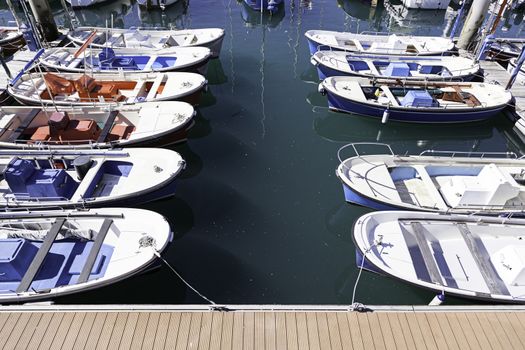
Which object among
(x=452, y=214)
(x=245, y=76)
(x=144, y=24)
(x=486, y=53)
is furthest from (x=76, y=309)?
(x=144, y=24)

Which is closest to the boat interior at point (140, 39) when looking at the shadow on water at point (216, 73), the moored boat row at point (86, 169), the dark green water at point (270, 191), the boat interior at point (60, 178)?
the shadow on water at point (216, 73)

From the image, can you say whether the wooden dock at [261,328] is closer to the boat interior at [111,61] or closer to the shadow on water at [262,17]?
the boat interior at [111,61]

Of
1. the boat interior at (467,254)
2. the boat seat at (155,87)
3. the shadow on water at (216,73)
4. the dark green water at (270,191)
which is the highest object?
the boat seat at (155,87)

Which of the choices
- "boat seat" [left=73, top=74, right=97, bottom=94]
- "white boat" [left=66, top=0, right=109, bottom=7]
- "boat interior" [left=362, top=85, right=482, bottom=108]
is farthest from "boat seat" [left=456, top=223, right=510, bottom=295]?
"white boat" [left=66, top=0, right=109, bottom=7]

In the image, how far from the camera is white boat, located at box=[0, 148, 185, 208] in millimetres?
13883

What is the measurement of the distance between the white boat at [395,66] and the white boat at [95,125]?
1114cm

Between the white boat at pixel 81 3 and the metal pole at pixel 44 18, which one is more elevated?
the metal pole at pixel 44 18

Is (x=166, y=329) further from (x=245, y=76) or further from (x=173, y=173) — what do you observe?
(x=245, y=76)

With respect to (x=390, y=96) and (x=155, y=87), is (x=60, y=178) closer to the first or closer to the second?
(x=155, y=87)

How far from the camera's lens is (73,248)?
43.5 feet

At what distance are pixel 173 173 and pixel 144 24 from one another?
30666 mm

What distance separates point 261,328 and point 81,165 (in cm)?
1022

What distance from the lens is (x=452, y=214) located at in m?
14.0

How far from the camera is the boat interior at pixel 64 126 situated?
17297mm
